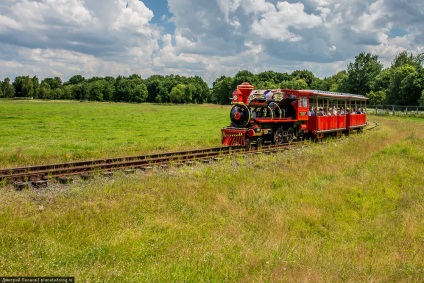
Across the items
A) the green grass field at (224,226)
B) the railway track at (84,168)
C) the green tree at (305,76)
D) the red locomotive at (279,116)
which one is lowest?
the green grass field at (224,226)

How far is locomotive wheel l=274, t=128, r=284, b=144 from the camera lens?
65.5 ft

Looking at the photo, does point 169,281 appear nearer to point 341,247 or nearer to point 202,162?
point 341,247

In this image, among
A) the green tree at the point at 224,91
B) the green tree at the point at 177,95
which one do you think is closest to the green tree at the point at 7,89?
the green tree at the point at 177,95

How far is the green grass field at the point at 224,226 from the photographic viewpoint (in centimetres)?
580

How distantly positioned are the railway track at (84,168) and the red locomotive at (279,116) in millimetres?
2078

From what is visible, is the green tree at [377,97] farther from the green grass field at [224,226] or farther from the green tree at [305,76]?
the green grass field at [224,226]

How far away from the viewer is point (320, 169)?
13836 mm

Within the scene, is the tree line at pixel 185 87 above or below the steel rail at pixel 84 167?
above

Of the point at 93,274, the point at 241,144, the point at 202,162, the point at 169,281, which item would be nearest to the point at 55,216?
the point at 93,274

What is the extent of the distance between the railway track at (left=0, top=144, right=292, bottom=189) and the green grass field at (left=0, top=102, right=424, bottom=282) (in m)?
0.76

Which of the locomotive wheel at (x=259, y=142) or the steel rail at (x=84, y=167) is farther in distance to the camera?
the locomotive wheel at (x=259, y=142)

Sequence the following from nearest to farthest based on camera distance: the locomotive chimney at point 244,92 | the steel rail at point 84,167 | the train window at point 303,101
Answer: the steel rail at point 84,167 → the locomotive chimney at point 244,92 → the train window at point 303,101

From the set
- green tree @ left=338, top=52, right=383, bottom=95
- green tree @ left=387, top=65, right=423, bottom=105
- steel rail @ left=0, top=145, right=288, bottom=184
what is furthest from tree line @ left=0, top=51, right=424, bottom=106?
steel rail @ left=0, top=145, right=288, bottom=184

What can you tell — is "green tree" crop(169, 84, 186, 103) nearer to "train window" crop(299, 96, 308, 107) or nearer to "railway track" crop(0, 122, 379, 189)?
"train window" crop(299, 96, 308, 107)
